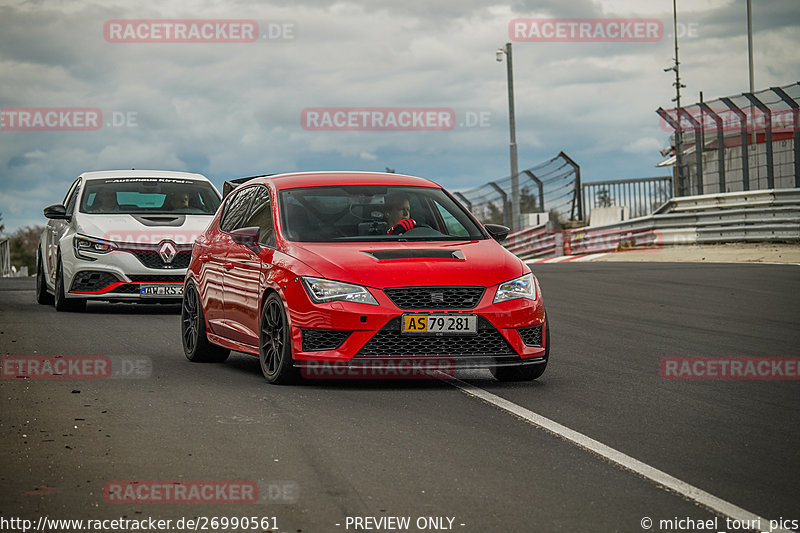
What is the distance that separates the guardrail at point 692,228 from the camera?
2679 cm

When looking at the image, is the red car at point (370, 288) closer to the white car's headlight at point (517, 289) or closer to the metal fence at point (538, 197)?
the white car's headlight at point (517, 289)

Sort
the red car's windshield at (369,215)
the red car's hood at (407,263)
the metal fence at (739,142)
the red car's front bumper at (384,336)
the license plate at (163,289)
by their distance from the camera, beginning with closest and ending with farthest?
the red car's front bumper at (384,336) < the red car's hood at (407,263) < the red car's windshield at (369,215) < the license plate at (163,289) < the metal fence at (739,142)

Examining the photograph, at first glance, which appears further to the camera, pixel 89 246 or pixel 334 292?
pixel 89 246

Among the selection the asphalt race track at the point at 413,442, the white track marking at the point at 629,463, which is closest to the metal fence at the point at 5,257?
the asphalt race track at the point at 413,442

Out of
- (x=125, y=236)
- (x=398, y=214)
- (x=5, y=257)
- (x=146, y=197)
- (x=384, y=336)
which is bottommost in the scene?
(x=5, y=257)

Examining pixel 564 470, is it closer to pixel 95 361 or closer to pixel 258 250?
pixel 258 250

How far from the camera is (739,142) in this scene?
91.8 ft

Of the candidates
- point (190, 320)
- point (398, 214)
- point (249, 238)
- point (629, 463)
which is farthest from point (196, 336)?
point (629, 463)

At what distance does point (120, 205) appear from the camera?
16.7m

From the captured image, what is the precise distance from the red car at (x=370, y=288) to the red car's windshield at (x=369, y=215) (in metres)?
0.01

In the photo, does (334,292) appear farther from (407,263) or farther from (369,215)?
(369,215)

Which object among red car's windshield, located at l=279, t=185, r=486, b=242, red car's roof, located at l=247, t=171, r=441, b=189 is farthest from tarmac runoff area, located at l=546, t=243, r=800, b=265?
red car's windshield, located at l=279, t=185, r=486, b=242

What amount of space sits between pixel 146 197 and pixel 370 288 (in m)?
9.17

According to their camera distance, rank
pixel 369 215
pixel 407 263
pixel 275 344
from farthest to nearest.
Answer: pixel 369 215 < pixel 275 344 < pixel 407 263
